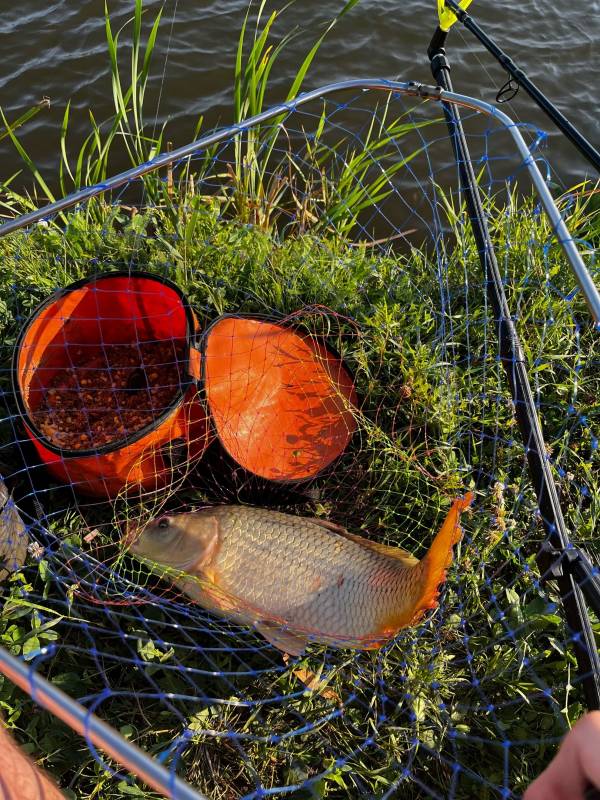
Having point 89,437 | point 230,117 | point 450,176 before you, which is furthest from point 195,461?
point 230,117

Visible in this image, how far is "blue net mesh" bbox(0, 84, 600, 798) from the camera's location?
216cm

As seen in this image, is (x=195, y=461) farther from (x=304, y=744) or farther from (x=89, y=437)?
(x=304, y=744)

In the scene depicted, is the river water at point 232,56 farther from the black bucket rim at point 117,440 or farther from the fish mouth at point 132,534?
the fish mouth at point 132,534

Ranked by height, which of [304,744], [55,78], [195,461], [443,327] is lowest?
[304,744]

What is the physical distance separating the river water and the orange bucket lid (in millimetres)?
2829

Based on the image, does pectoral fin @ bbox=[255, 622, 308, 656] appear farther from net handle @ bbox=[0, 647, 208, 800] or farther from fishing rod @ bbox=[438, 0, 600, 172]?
fishing rod @ bbox=[438, 0, 600, 172]

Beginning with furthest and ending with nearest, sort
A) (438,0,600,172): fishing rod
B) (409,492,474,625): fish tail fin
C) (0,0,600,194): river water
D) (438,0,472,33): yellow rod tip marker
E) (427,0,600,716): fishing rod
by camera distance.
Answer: (0,0,600,194): river water, (438,0,472,33): yellow rod tip marker, (438,0,600,172): fishing rod, (409,492,474,625): fish tail fin, (427,0,600,716): fishing rod

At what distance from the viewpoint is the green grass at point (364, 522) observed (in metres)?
2.15

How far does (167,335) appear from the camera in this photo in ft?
9.36

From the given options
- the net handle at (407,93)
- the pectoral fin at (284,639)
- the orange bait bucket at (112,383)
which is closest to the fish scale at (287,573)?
the pectoral fin at (284,639)

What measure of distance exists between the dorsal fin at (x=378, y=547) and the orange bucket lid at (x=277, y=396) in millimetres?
234

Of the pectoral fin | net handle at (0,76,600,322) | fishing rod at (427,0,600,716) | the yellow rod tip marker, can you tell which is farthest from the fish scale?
the yellow rod tip marker

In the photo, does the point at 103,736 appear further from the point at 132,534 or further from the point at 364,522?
the point at 364,522

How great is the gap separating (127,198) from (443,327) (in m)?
2.49
